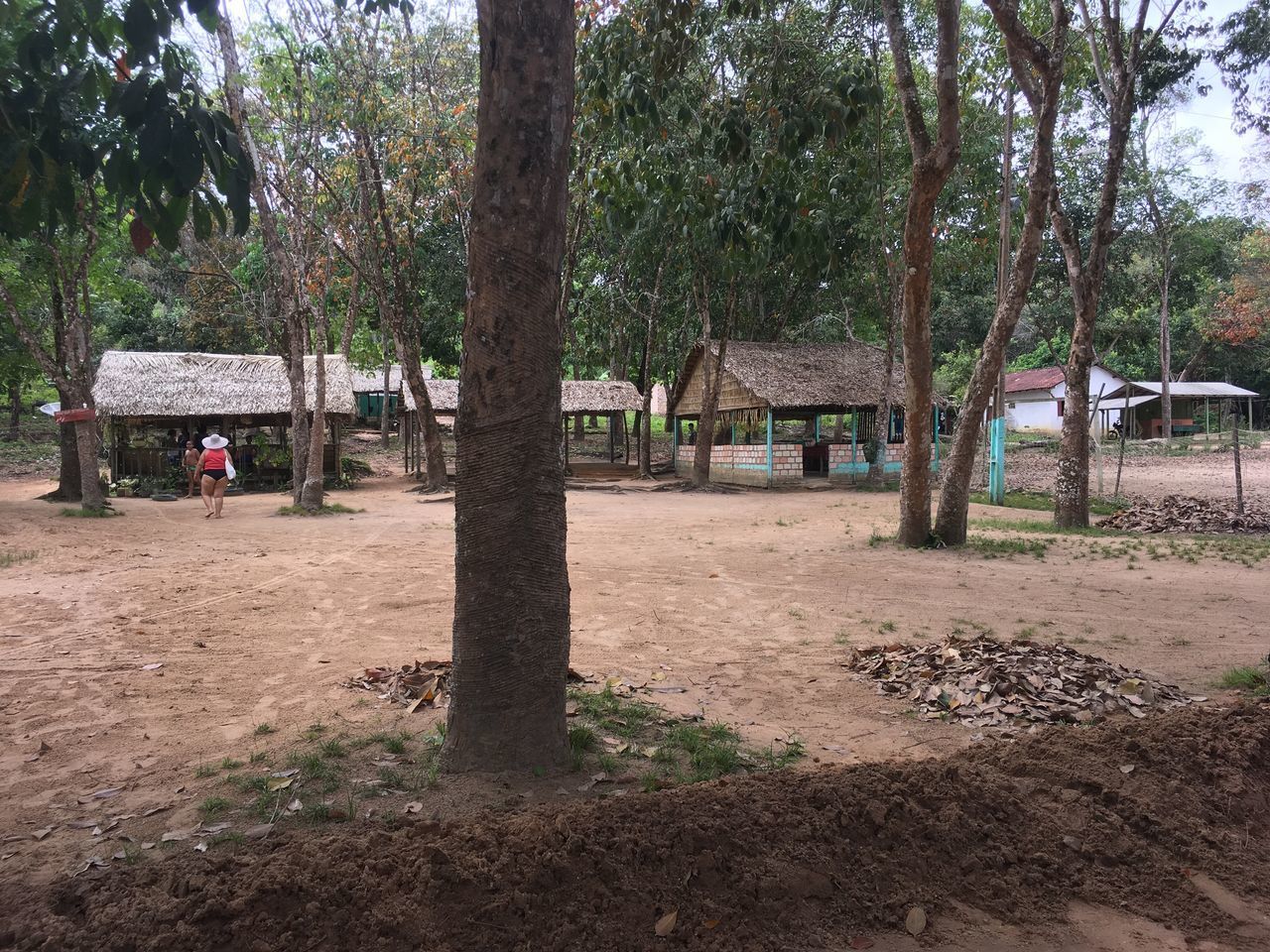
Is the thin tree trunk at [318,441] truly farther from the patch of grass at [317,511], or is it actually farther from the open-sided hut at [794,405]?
the open-sided hut at [794,405]

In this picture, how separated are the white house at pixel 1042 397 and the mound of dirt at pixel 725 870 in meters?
42.6

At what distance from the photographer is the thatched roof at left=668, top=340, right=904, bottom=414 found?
24.0 meters

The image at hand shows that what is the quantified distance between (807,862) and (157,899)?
7.15ft

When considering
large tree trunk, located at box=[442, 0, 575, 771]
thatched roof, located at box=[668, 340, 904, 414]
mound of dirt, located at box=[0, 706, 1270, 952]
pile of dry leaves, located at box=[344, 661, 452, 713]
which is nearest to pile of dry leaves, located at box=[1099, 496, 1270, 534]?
thatched roof, located at box=[668, 340, 904, 414]

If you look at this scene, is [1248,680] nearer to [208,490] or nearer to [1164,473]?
[208,490]

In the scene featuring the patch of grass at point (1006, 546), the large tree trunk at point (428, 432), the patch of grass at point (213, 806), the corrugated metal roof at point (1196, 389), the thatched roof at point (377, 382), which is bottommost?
the patch of grass at point (213, 806)

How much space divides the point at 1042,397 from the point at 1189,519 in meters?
33.9

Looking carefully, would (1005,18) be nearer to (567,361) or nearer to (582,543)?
(582,543)

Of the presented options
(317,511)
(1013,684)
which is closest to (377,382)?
(317,511)

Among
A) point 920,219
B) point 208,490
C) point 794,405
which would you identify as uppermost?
point 920,219

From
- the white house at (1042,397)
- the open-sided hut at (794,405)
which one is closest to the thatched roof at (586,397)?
the open-sided hut at (794,405)

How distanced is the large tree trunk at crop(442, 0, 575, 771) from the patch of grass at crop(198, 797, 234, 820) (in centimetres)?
95

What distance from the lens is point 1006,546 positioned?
11.3 m

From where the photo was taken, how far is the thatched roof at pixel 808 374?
24.0 metres
